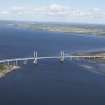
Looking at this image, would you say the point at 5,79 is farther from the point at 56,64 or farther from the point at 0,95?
the point at 56,64

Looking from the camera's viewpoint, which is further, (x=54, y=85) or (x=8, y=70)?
(x=8, y=70)

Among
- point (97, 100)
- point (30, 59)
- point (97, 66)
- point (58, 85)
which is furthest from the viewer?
point (30, 59)

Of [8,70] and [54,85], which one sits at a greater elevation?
[8,70]

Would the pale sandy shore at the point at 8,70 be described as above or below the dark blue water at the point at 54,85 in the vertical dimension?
above

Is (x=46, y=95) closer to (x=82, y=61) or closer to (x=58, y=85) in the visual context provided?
(x=58, y=85)

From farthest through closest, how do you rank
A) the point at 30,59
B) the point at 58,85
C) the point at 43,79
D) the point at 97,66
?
the point at 30,59, the point at 97,66, the point at 43,79, the point at 58,85

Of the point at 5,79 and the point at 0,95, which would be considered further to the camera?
the point at 5,79

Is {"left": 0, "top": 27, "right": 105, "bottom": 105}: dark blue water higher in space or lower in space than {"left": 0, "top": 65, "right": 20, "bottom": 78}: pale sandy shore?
lower

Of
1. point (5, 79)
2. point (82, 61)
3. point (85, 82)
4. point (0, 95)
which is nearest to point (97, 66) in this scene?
point (82, 61)

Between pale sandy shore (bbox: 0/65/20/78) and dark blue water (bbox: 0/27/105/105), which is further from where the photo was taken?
pale sandy shore (bbox: 0/65/20/78)

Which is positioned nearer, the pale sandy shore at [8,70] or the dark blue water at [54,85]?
the dark blue water at [54,85]
